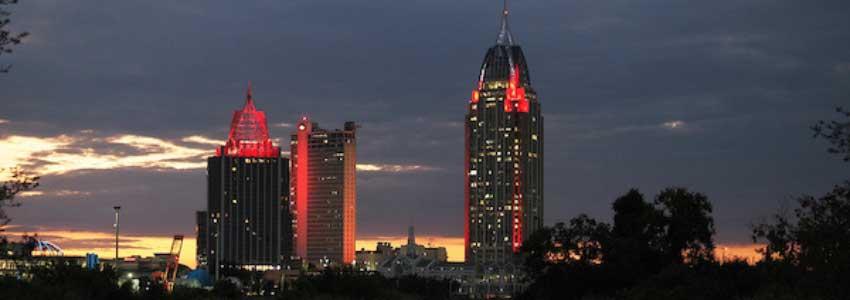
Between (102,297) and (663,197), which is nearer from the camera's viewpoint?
(102,297)

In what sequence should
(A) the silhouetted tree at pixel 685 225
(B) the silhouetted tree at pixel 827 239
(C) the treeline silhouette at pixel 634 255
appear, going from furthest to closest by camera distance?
1. (A) the silhouetted tree at pixel 685 225
2. (C) the treeline silhouette at pixel 634 255
3. (B) the silhouetted tree at pixel 827 239

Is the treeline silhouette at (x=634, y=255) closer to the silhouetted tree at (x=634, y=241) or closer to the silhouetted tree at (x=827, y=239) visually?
the silhouetted tree at (x=634, y=241)

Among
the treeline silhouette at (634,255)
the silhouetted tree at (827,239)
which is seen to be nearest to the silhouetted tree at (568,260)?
the treeline silhouette at (634,255)

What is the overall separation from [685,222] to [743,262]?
20.1 m

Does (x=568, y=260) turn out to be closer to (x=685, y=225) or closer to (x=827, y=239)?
(x=685, y=225)

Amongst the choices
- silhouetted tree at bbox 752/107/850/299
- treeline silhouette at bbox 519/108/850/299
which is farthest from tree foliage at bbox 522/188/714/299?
silhouetted tree at bbox 752/107/850/299

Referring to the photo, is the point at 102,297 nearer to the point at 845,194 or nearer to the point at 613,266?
the point at 613,266

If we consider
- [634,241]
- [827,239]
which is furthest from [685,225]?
[827,239]

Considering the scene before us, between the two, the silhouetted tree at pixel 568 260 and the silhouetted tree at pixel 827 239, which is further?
the silhouetted tree at pixel 568 260

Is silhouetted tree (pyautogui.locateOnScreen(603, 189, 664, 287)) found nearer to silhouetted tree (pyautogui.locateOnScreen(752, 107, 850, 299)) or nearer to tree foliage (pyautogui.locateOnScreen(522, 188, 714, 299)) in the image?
tree foliage (pyautogui.locateOnScreen(522, 188, 714, 299))

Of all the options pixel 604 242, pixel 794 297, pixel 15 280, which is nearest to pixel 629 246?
pixel 604 242

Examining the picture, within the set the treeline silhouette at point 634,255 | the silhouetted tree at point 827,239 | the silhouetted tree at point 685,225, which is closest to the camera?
the silhouetted tree at point 827,239

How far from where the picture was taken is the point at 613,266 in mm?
82875

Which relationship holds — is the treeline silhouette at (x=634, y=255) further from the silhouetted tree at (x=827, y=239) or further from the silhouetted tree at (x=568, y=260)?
the silhouetted tree at (x=827, y=239)
